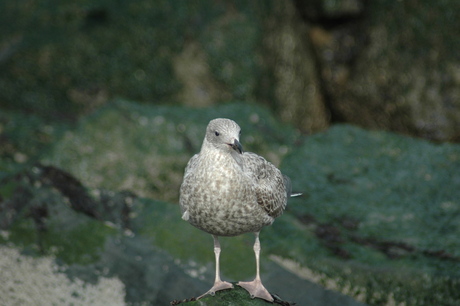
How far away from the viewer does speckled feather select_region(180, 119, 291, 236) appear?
192 inches

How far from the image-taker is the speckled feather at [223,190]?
4887 mm

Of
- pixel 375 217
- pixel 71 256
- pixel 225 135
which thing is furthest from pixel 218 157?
pixel 375 217

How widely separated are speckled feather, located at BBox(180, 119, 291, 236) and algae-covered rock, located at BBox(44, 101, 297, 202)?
3.72 meters

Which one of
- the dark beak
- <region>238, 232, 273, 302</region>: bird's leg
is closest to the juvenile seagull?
the dark beak

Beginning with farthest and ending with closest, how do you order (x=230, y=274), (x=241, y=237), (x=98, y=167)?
(x=98, y=167) < (x=241, y=237) < (x=230, y=274)

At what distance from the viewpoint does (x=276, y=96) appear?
1233cm

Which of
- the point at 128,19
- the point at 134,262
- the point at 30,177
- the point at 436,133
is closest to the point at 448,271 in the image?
the point at 134,262

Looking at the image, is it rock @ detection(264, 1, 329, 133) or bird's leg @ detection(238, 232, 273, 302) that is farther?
rock @ detection(264, 1, 329, 133)

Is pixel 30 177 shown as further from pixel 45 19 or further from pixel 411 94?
pixel 411 94

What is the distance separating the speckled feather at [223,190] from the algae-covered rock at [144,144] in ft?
12.2

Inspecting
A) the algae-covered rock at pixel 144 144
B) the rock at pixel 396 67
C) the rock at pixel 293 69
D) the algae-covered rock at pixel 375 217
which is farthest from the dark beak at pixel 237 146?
the rock at pixel 396 67

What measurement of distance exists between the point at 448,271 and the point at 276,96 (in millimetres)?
6667

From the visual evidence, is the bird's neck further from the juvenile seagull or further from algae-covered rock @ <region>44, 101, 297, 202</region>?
algae-covered rock @ <region>44, 101, 297, 202</region>

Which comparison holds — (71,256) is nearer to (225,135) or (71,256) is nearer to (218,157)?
(218,157)
